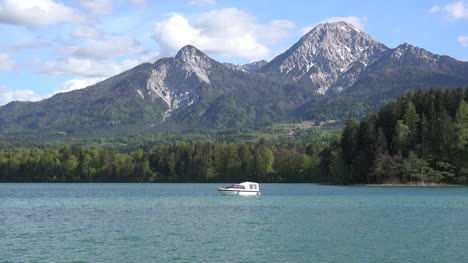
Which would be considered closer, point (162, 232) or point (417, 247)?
point (417, 247)

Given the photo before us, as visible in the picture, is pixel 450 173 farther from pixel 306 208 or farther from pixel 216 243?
pixel 216 243

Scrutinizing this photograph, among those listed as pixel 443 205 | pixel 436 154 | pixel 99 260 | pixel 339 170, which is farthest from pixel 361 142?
pixel 99 260

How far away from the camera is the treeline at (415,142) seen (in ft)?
494

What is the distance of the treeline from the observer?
151 m

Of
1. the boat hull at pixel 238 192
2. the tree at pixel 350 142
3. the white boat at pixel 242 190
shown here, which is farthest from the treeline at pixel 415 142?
the boat hull at pixel 238 192

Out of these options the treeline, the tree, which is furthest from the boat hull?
Result: the tree

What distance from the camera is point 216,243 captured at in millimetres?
50406

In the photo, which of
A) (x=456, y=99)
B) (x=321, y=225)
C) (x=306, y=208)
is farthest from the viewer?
(x=456, y=99)

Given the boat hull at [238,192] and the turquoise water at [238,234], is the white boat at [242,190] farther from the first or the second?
the turquoise water at [238,234]

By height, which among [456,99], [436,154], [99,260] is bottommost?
[99,260]

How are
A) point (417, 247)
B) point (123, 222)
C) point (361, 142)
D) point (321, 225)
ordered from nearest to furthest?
1. point (417, 247)
2. point (321, 225)
3. point (123, 222)
4. point (361, 142)

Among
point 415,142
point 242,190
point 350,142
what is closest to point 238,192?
point 242,190

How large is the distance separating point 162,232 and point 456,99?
129 metres

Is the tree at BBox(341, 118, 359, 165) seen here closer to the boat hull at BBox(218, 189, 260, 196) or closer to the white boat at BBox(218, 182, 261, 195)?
the white boat at BBox(218, 182, 261, 195)
